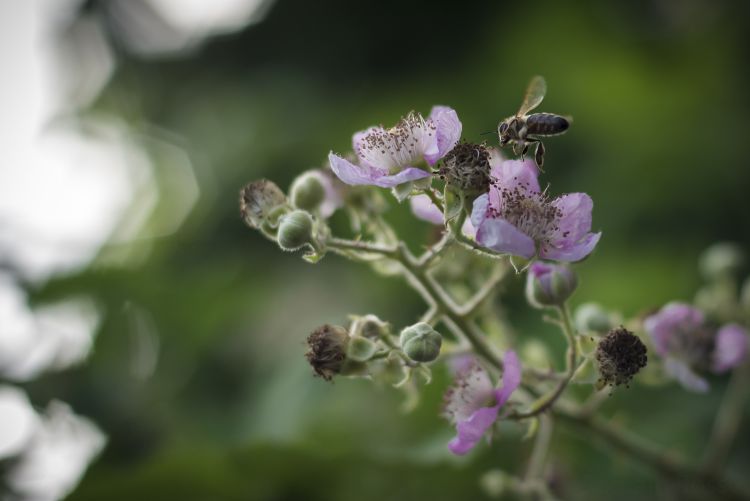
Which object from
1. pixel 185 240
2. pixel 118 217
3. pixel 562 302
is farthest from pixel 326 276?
pixel 562 302

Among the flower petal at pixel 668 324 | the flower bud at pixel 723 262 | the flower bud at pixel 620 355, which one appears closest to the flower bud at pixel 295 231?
the flower bud at pixel 620 355

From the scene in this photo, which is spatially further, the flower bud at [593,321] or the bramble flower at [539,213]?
the flower bud at [593,321]

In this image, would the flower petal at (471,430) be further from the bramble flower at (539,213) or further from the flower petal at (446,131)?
the flower petal at (446,131)

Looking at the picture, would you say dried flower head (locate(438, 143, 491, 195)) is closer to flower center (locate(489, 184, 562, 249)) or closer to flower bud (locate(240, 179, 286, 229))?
flower center (locate(489, 184, 562, 249))

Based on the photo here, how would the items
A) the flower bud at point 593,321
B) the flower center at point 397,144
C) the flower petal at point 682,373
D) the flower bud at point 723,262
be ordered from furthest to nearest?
the flower bud at point 723,262, the flower petal at point 682,373, the flower bud at point 593,321, the flower center at point 397,144

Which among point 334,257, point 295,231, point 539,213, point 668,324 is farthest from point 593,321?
point 334,257

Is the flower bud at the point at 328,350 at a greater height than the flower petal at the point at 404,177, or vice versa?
the flower petal at the point at 404,177

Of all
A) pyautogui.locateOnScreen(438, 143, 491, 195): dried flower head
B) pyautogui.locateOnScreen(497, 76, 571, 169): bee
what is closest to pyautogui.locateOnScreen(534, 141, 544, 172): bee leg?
pyautogui.locateOnScreen(497, 76, 571, 169): bee
